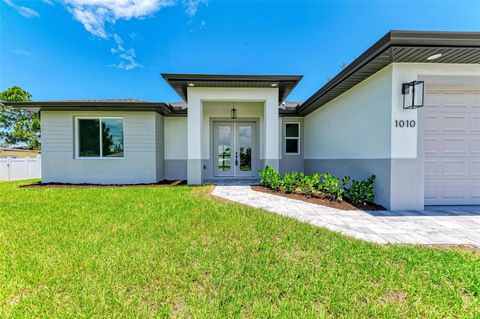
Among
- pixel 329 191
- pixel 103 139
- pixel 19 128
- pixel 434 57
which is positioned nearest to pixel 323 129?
pixel 329 191

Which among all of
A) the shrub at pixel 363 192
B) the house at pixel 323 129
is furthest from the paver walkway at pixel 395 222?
the shrub at pixel 363 192

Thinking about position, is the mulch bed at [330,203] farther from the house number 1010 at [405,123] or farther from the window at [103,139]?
the window at [103,139]

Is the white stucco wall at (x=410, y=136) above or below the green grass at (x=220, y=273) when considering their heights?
above

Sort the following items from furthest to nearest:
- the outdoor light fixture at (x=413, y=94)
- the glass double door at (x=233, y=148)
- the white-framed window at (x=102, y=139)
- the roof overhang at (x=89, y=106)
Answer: the glass double door at (x=233, y=148) < the white-framed window at (x=102, y=139) < the roof overhang at (x=89, y=106) < the outdoor light fixture at (x=413, y=94)

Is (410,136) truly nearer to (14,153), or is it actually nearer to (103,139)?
(103,139)

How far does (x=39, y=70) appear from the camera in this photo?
15.6 m

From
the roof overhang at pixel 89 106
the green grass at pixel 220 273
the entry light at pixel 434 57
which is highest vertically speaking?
the entry light at pixel 434 57

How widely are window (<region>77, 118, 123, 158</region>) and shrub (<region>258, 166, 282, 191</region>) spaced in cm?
600

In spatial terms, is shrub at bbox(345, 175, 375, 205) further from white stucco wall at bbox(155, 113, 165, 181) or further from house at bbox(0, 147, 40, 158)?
house at bbox(0, 147, 40, 158)

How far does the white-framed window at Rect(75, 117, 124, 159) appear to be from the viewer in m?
8.65

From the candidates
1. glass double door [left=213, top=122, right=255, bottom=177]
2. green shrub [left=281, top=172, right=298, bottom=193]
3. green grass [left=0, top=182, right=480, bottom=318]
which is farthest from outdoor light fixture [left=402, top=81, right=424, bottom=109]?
glass double door [left=213, top=122, right=255, bottom=177]

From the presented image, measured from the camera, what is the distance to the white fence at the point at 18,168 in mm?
10609

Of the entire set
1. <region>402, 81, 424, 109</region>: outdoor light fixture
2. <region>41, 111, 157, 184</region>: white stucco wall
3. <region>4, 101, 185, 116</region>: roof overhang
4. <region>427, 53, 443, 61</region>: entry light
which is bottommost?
<region>41, 111, 157, 184</region>: white stucco wall

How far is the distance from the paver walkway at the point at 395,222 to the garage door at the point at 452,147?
38 centimetres
